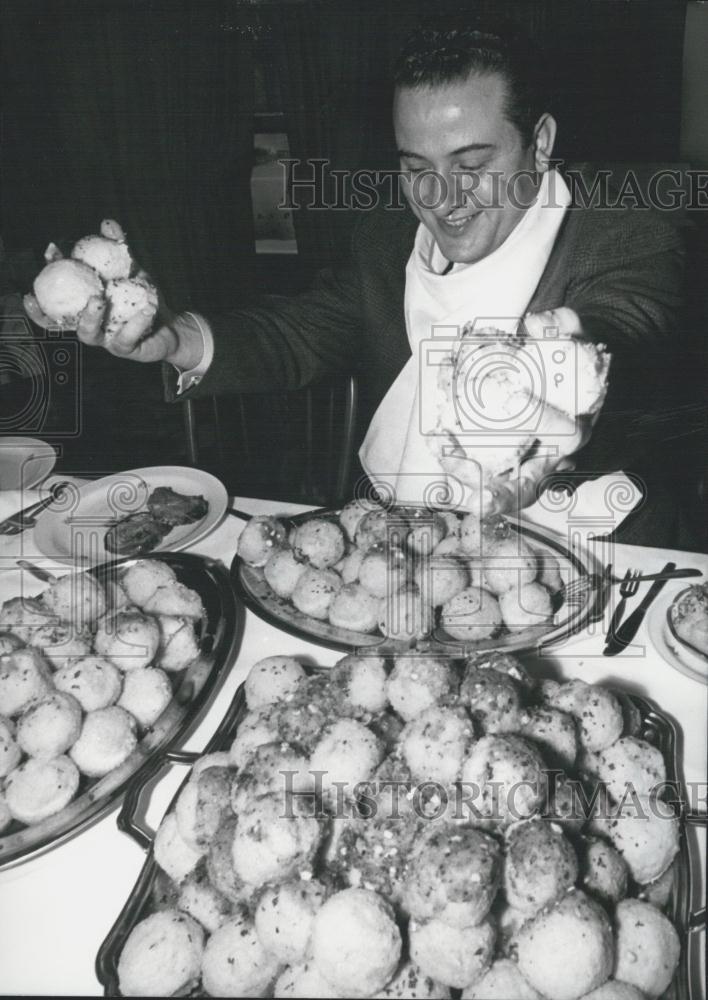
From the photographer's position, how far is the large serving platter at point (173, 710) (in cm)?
49

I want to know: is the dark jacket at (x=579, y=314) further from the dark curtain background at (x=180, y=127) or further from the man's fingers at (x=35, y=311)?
the dark curtain background at (x=180, y=127)

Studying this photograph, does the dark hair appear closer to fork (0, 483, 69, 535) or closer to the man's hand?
the man's hand

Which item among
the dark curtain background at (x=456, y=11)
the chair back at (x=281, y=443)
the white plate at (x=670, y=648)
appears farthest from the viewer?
the dark curtain background at (x=456, y=11)

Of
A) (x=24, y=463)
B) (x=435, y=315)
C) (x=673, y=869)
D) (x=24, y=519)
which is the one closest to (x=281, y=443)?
(x=435, y=315)

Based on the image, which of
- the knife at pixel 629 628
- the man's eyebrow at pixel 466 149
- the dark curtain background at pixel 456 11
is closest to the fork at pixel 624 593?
the knife at pixel 629 628

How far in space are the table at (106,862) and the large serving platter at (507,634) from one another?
3 centimetres

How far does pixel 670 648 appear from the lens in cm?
65

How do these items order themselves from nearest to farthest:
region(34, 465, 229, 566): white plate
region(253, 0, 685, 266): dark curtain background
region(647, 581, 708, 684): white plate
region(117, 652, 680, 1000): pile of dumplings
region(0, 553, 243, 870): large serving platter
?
region(117, 652, 680, 1000): pile of dumplings, region(0, 553, 243, 870): large serving platter, region(647, 581, 708, 684): white plate, region(34, 465, 229, 566): white plate, region(253, 0, 685, 266): dark curtain background

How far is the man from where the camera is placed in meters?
0.89

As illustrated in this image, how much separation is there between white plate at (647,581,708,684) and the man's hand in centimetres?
64

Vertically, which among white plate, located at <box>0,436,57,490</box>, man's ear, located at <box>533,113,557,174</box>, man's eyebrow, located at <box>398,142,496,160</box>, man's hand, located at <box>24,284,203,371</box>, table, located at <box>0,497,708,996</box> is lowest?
table, located at <box>0,497,708,996</box>

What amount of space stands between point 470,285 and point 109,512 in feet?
2.40

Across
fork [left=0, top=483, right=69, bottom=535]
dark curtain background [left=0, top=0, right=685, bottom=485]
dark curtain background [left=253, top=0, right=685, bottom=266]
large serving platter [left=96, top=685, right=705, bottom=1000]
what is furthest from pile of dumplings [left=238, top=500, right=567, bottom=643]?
dark curtain background [left=0, top=0, right=685, bottom=485]

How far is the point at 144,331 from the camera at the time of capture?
0.78 m
